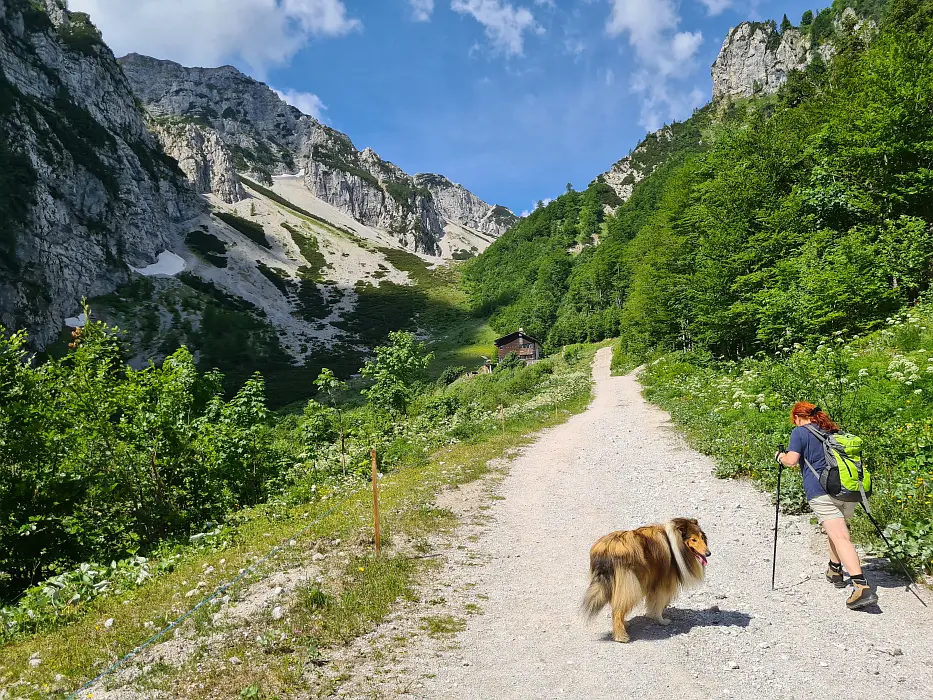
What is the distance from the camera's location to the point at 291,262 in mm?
168500

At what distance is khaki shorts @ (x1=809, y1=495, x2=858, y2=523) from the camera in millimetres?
5418

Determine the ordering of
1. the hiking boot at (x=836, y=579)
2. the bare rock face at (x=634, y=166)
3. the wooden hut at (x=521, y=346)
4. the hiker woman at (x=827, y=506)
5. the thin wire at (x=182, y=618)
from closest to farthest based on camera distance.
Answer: the thin wire at (x=182, y=618), the hiker woman at (x=827, y=506), the hiking boot at (x=836, y=579), the wooden hut at (x=521, y=346), the bare rock face at (x=634, y=166)

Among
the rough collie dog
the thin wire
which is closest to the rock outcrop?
the rough collie dog

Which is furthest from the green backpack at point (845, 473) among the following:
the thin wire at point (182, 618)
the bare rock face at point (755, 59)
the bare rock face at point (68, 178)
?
the bare rock face at point (755, 59)

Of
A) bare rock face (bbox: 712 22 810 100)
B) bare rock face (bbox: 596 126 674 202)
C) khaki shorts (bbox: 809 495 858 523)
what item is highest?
bare rock face (bbox: 712 22 810 100)

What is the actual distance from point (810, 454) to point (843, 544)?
965 millimetres

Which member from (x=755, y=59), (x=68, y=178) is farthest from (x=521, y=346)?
(x=755, y=59)

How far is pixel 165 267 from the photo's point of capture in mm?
127000

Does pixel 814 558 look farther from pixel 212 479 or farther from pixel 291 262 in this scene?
pixel 291 262

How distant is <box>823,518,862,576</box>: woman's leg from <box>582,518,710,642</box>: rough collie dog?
4.81 feet

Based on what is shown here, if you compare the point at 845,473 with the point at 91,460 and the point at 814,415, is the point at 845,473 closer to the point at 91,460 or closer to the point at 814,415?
the point at 814,415

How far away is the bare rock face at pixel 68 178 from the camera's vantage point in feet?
281

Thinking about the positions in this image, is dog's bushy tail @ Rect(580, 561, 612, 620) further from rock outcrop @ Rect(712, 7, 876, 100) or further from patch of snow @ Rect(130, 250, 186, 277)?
rock outcrop @ Rect(712, 7, 876, 100)

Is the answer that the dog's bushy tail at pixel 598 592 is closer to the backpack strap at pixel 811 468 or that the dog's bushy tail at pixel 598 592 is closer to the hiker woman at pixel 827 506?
the hiker woman at pixel 827 506
